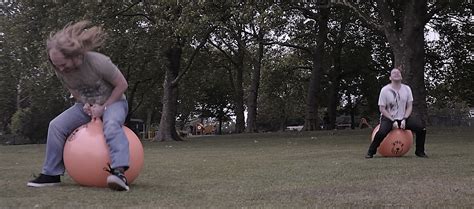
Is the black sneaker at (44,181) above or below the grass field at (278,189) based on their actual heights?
above

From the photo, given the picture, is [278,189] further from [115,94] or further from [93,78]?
[93,78]

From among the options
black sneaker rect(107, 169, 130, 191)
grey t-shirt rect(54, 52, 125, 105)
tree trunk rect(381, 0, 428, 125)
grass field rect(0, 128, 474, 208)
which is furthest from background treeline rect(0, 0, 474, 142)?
black sneaker rect(107, 169, 130, 191)

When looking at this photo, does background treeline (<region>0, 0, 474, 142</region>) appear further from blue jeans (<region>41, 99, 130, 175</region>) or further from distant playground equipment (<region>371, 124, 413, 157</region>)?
blue jeans (<region>41, 99, 130, 175</region>)

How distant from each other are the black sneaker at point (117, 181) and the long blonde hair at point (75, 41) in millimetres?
1385

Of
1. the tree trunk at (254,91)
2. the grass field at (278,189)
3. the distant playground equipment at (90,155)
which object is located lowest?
the grass field at (278,189)

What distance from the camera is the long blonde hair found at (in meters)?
6.31

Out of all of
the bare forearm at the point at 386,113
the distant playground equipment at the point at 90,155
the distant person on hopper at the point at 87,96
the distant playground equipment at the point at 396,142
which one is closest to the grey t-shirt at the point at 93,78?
the distant person on hopper at the point at 87,96

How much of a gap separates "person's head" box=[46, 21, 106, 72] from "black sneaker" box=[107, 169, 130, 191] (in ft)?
4.24

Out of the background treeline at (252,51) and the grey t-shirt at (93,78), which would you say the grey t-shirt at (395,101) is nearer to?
the grey t-shirt at (93,78)

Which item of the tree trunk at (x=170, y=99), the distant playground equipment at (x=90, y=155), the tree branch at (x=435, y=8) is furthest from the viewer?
the tree trunk at (x=170, y=99)

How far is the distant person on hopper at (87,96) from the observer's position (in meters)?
6.33

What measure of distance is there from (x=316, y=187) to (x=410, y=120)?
196 inches

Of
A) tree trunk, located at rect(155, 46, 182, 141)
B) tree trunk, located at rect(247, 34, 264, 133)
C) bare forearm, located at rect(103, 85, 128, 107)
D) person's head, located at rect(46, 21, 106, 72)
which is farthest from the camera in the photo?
tree trunk, located at rect(247, 34, 264, 133)

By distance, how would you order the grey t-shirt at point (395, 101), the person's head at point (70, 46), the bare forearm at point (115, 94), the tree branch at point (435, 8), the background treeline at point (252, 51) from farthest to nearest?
1. the tree branch at point (435, 8)
2. the background treeline at point (252, 51)
3. the grey t-shirt at point (395, 101)
4. the bare forearm at point (115, 94)
5. the person's head at point (70, 46)
